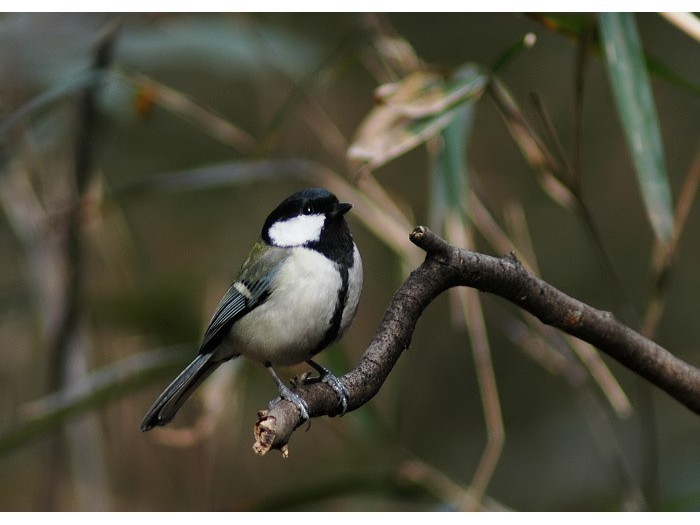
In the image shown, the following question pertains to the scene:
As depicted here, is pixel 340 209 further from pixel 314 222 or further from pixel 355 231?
pixel 355 231

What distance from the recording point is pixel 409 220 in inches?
63.5

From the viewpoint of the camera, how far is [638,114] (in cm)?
111

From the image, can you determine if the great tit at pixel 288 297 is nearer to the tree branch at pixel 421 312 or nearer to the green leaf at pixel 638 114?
the tree branch at pixel 421 312

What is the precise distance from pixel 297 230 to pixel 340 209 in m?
0.07

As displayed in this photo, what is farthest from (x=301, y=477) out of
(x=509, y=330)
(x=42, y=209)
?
(x=42, y=209)

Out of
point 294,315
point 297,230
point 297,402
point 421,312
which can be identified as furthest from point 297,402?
point 297,230

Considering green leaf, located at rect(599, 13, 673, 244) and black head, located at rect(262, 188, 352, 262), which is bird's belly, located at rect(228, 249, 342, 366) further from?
green leaf, located at rect(599, 13, 673, 244)

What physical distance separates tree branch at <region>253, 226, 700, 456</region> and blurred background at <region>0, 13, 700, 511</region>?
161 millimetres

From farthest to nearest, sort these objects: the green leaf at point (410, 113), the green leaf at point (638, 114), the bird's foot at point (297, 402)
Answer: the green leaf at point (410, 113) → the green leaf at point (638, 114) → the bird's foot at point (297, 402)

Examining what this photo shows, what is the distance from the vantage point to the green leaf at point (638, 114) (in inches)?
41.1

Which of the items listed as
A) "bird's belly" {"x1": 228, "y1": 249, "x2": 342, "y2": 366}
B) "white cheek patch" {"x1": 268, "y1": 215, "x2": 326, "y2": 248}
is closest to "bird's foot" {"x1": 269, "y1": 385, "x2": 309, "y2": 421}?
"bird's belly" {"x1": 228, "y1": 249, "x2": 342, "y2": 366}

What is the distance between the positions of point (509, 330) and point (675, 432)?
0.83 m

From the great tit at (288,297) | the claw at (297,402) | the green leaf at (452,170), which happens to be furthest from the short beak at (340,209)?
the claw at (297,402)
